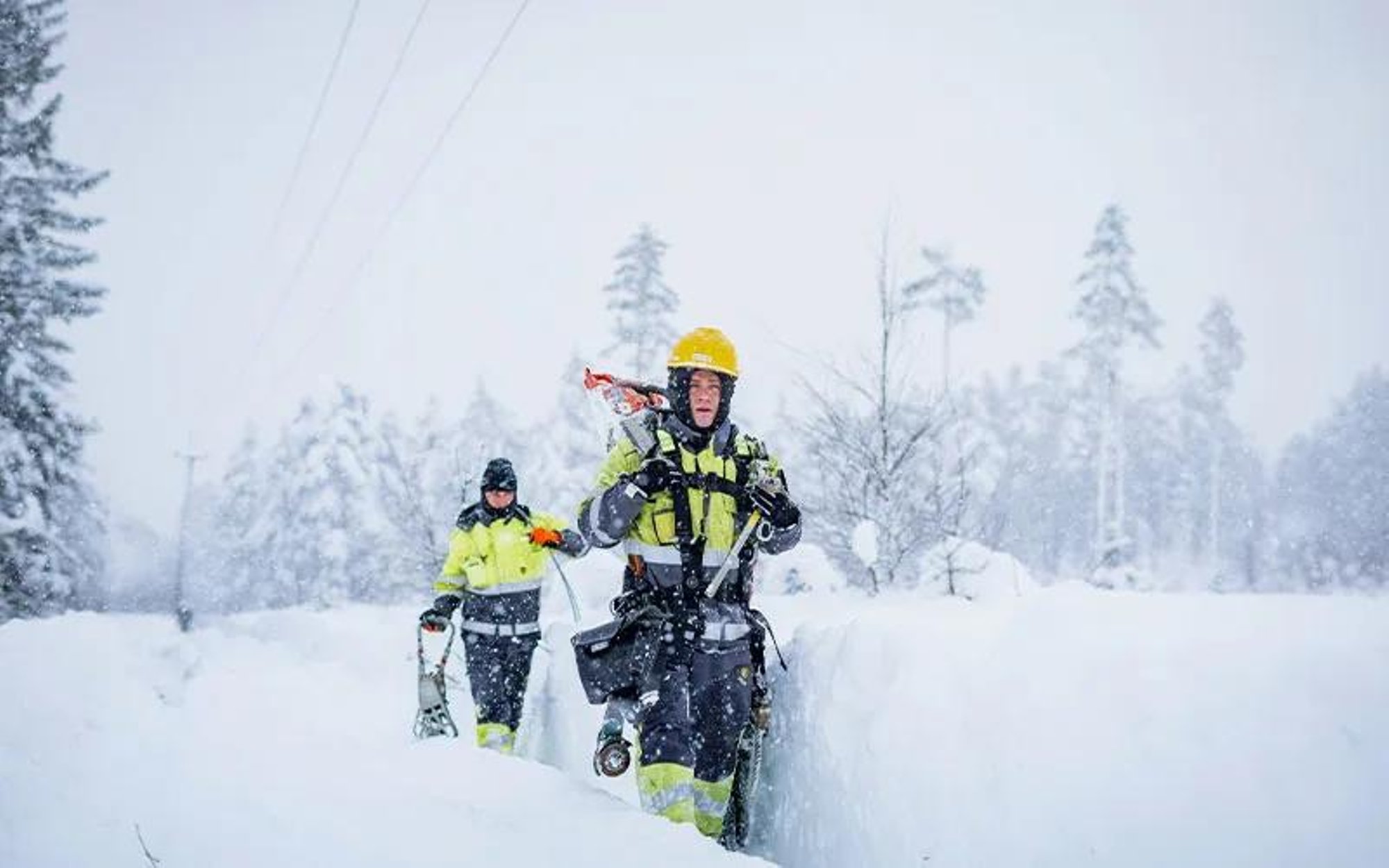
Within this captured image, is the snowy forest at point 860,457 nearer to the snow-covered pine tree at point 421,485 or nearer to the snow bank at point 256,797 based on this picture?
the snow-covered pine tree at point 421,485

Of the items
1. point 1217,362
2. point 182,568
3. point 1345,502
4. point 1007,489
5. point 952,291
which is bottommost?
point 182,568

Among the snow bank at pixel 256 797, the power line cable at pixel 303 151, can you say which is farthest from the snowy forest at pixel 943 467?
the power line cable at pixel 303 151

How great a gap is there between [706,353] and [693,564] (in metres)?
1.03

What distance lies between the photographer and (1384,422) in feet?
147

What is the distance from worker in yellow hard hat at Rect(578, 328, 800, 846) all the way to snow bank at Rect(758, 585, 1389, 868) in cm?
53

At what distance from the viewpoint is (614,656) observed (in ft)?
14.3

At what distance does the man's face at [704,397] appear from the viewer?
4.43m

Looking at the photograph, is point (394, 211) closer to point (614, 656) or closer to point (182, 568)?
point (614, 656)

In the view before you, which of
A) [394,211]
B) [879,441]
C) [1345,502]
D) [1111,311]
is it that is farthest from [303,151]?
[1345,502]

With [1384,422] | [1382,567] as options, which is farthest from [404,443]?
[1384,422]

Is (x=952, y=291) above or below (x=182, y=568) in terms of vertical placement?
above

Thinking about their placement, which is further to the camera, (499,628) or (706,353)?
(499,628)

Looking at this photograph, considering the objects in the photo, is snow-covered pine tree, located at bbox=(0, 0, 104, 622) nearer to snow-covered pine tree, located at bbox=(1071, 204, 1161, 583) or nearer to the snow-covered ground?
the snow-covered ground

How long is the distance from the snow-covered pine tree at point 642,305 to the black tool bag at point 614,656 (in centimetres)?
2700
